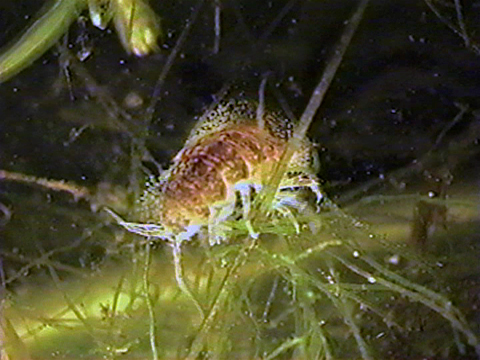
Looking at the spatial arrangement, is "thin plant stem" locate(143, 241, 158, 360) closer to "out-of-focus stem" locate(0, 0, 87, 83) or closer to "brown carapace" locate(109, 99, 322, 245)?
"brown carapace" locate(109, 99, 322, 245)

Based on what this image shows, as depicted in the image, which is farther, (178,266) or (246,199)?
(178,266)

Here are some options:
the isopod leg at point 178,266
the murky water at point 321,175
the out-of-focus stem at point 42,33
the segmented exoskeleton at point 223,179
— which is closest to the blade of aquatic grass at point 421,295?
the murky water at point 321,175

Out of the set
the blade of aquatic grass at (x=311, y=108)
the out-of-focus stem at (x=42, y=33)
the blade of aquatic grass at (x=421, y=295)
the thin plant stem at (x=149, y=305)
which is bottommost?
the blade of aquatic grass at (x=421, y=295)

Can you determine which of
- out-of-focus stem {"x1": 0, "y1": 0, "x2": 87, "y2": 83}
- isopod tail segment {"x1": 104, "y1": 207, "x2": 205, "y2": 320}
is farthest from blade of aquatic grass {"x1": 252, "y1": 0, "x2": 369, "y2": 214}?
out-of-focus stem {"x1": 0, "y1": 0, "x2": 87, "y2": 83}

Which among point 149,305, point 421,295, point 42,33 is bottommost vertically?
point 421,295

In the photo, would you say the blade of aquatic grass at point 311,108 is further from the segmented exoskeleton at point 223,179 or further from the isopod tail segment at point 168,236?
the isopod tail segment at point 168,236

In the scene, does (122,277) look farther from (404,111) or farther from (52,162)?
(404,111)

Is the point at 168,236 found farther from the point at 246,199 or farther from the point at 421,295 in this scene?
the point at 421,295

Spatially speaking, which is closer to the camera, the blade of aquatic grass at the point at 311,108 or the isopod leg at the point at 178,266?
the blade of aquatic grass at the point at 311,108

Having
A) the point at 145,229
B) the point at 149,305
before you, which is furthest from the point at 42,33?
the point at 149,305
